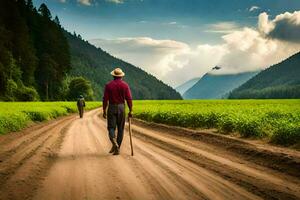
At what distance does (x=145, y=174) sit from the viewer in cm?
823

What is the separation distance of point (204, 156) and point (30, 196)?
19.0 feet

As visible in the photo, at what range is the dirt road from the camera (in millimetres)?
6613

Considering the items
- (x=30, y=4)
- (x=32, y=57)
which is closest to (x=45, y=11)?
(x=30, y=4)

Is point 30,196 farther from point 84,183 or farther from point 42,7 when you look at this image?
point 42,7

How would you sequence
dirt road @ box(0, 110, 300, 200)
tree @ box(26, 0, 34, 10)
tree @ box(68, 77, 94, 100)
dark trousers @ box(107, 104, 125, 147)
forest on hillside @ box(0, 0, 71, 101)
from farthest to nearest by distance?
1. tree @ box(68, 77, 94, 100)
2. tree @ box(26, 0, 34, 10)
3. forest on hillside @ box(0, 0, 71, 101)
4. dark trousers @ box(107, 104, 125, 147)
5. dirt road @ box(0, 110, 300, 200)

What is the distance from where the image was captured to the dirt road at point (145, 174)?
661 centimetres

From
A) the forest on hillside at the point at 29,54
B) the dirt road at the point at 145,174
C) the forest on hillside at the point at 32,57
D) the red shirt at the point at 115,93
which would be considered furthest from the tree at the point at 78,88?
the red shirt at the point at 115,93

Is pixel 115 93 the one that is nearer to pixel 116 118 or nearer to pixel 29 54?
pixel 116 118

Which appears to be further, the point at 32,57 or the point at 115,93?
the point at 32,57

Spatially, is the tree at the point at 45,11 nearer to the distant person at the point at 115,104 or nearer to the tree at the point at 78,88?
the tree at the point at 78,88

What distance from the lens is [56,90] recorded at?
94.2 metres

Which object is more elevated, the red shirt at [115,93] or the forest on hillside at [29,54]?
the forest on hillside at [29,54]

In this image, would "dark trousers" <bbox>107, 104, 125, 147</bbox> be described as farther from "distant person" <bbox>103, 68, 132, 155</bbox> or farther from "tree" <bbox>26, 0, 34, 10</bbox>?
"tree" <bbox>26, 0, 34, 10</bbox>

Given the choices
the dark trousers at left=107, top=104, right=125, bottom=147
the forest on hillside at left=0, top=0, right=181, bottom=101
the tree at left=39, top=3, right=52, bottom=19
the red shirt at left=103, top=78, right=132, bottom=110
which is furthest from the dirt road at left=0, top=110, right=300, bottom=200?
the tree at left=39, top=3, right=52, bottom=19
